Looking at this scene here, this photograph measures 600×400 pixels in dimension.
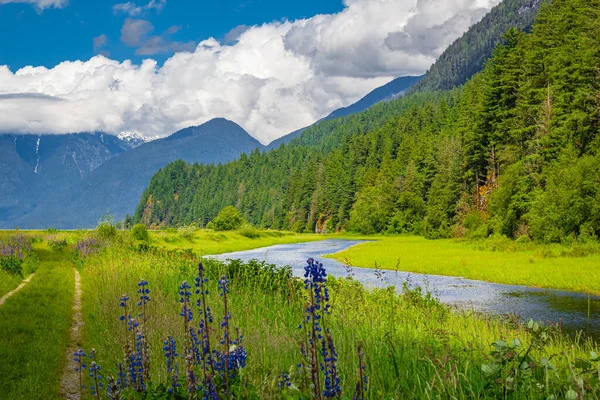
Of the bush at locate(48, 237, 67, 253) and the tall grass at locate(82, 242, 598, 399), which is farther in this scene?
the bush at locate(48, 237, 67, 253)

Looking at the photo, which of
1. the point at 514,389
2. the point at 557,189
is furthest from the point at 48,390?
the point at 557,189

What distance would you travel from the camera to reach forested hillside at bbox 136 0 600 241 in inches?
1422

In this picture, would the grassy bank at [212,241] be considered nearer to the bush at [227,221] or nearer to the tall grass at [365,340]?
the bush at [227,221]

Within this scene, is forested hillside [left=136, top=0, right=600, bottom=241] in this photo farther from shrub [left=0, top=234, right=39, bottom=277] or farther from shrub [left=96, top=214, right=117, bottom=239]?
Answer: shrub [left=0, top=234, right=39, bottom=277]

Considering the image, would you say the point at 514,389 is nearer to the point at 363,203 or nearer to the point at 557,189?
the point at 557,189

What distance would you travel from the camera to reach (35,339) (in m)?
9.25

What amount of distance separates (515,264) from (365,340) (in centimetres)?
2610

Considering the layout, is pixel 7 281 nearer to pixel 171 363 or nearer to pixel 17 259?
pixel 17 259

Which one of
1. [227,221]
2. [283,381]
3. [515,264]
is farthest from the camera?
[227,221]

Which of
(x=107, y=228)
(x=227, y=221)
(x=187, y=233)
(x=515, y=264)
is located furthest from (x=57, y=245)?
(x=227, y=221)

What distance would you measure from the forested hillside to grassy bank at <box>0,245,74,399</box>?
3127 centimetres

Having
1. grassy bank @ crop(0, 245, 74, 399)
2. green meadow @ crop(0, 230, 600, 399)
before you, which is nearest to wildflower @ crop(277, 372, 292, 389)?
green meadow @ crop(0, 230, 600, 399)

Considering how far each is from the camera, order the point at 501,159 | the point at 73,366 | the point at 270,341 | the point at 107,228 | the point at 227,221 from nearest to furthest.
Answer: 1. the point at 270,341
2. the point at 73,366
3. the point at 107,228
4. the point at 501,159
5. the point at 227,221

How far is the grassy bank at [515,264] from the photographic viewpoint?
24.3m
